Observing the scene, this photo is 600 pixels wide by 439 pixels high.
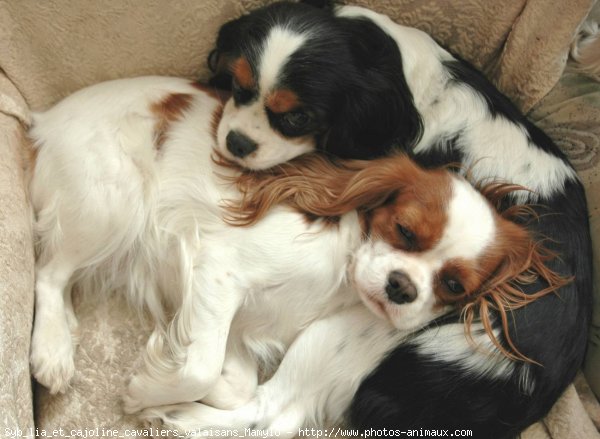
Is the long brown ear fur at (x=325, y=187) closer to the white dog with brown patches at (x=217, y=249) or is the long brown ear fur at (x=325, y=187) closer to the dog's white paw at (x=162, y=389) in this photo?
the white dog with brown patches at (x=217, y=249)

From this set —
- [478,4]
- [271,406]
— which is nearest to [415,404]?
[271,406]

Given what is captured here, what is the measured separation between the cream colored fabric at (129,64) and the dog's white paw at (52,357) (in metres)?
0.05

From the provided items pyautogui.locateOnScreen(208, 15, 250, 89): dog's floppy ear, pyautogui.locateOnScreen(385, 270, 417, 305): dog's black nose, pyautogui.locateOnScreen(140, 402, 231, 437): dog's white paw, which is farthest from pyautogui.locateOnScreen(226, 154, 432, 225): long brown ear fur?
pyautogui.locateOnScreen(140, 402, 231, 437): dog's white paw

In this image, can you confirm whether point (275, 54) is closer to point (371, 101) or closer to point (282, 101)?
point (282, 101)

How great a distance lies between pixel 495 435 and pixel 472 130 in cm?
86

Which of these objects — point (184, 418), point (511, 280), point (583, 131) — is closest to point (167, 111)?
point (184, 418)

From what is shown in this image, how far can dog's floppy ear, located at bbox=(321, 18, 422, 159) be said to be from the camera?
5.90ft

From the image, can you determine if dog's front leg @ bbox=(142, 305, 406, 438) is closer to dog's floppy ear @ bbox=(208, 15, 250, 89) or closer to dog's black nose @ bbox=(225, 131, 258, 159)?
dog's black nose @ bbox=(225, 131, 258, 159)

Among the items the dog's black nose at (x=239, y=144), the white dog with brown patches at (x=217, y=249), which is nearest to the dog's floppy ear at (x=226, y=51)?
the white dog with brown patches at (x=217, y=249)

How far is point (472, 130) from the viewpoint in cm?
187

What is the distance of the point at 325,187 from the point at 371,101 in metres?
0.28

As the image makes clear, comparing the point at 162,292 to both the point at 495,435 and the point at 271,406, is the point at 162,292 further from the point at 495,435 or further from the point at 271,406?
the point at 495,435

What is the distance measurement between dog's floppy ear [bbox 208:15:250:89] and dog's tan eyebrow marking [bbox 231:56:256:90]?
0.05 meters

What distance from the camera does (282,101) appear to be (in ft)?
5.65
